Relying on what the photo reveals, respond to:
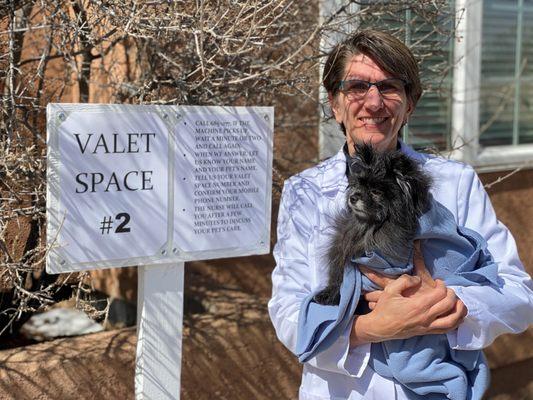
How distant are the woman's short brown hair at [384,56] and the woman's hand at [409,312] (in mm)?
679

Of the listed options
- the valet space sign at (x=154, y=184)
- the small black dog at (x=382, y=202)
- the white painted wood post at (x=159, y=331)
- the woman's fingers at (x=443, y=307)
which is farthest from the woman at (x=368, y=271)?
the white painted wood post at (x=159, y=331)

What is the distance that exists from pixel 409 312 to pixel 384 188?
1.16 feet

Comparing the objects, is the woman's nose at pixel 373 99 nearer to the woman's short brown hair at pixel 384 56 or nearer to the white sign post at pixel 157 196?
the woman's short brown hair at pixel 384 56

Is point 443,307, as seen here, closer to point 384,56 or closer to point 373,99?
point 373,99

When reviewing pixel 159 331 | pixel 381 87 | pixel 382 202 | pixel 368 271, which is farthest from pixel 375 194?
pixel 159 331

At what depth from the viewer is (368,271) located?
234 centimetres

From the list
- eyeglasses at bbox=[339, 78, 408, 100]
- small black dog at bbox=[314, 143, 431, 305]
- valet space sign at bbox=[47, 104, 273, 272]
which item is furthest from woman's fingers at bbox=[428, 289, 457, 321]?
valet space sign at bbox=[47, 104, 273, 272]

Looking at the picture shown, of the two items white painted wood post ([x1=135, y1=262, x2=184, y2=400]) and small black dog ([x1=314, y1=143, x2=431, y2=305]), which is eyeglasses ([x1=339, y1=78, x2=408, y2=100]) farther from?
white painted wood post ([x1=135, y1=262, x2=184, y2=400])

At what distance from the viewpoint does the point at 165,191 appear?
3.04 meters

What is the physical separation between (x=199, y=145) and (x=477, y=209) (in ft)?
3.82

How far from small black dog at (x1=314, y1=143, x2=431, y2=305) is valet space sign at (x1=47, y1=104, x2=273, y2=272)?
3.12 feet

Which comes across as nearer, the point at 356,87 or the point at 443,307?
the point at 443,307

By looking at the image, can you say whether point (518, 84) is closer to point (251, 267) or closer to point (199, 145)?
point (251, 267)

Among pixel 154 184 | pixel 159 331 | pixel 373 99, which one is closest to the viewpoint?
pixel 373 99
